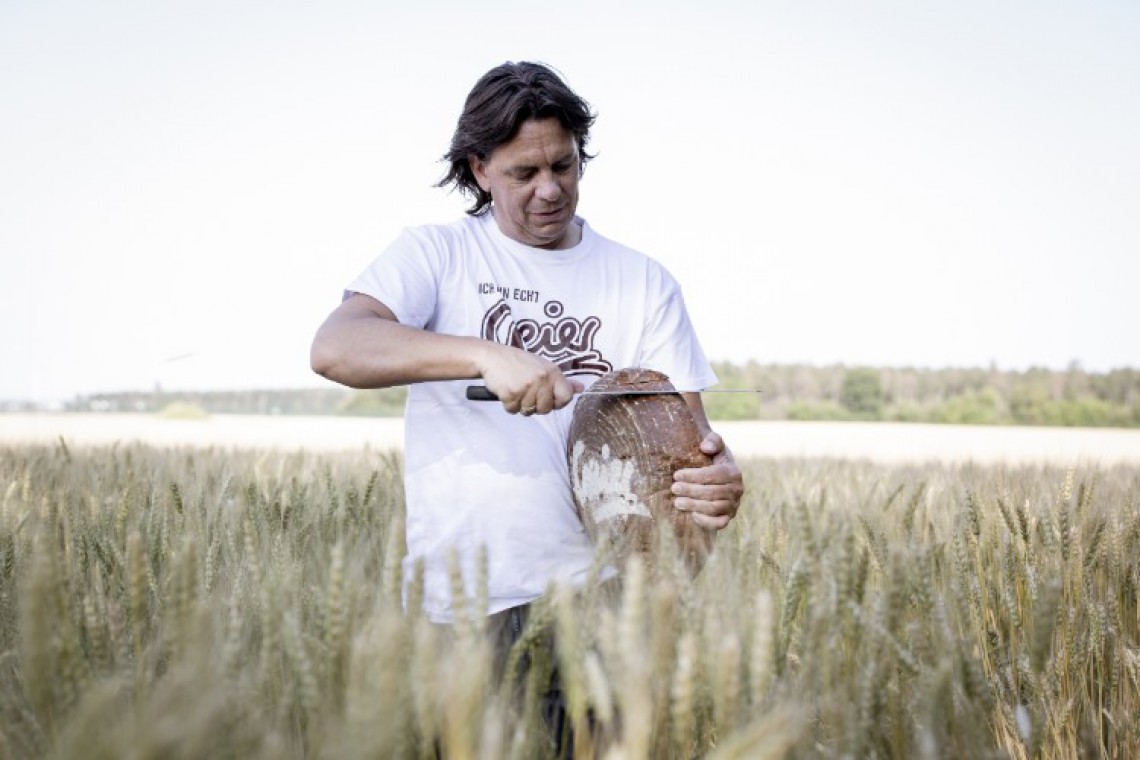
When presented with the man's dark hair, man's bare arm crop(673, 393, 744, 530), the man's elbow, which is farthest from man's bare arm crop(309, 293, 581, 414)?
the man's dark hair

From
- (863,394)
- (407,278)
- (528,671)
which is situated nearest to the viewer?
(528,671)

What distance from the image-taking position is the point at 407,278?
7.65 ft

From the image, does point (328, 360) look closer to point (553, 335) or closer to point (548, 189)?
point (553, 335)

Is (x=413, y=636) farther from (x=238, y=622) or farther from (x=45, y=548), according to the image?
(x=45, y=548)

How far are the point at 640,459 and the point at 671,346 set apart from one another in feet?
2.47

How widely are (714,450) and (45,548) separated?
137cm

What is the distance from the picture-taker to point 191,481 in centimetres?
338

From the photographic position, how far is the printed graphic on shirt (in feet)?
8.07

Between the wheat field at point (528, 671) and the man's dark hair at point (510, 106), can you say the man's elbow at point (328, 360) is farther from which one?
the man's dark hair at point (510, 106)

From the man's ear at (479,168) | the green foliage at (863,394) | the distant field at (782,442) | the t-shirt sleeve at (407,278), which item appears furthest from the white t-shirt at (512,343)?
the green foliage at (863,394)

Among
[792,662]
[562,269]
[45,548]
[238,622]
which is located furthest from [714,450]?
[45,548]

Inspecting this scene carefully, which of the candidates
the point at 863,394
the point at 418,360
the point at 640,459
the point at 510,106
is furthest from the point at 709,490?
the point at 863,394

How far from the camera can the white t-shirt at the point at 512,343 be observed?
2.30 m

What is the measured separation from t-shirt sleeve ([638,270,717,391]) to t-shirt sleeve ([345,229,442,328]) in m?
0.64
